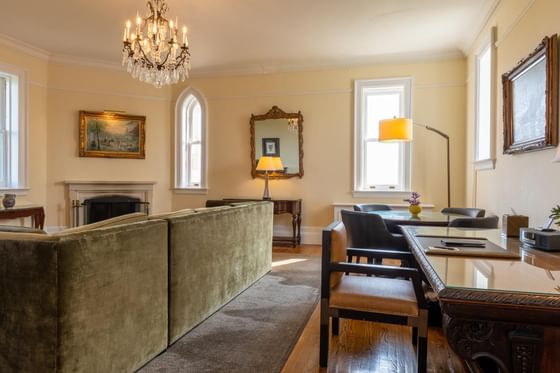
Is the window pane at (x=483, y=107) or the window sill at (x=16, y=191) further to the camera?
the window sill at (x=16, y=191)

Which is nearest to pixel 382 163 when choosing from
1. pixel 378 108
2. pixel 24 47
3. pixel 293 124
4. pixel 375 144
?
pixel 375 144

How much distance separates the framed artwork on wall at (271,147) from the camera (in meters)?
5.76

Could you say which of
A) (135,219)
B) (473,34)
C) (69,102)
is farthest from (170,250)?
(69,102)

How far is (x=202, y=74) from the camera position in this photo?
19.9 ft

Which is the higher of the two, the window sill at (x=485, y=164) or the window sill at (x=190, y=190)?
the window sill at (x=485, y=164)

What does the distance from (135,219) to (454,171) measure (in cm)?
453

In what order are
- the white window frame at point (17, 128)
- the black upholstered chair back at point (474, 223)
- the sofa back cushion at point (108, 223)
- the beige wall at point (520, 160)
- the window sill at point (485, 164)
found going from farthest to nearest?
1. the white window frame at point (17, 128)
2. the window sill at point (485, 164)
3. the black upholstered chair back at point (474, 223)
4. the beige wall at point (520, 160)
5. the sofa back cushion at point (108, 223)

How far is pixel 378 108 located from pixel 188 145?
326 centimetres

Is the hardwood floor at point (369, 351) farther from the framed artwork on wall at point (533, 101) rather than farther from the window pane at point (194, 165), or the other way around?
the window pane at point (194, 165)


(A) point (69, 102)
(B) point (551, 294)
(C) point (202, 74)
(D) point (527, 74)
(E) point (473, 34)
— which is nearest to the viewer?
(B) point (551, 294)

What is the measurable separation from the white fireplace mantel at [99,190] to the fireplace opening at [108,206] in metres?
0.06

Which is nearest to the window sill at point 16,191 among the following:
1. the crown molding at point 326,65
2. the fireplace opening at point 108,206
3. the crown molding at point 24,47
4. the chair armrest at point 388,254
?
the fireplace opening at point 108,206

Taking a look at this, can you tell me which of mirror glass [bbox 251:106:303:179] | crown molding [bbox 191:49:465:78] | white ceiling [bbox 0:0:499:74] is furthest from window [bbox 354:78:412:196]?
mirror glass [bbox 251:106:303:179]

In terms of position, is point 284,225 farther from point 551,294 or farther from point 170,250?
point 551,294
